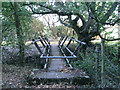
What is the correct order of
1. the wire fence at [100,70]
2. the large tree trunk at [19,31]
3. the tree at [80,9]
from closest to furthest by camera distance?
the wire fence at [100,70] < the tree at [80,9] < the large tree trunk at [19,31]

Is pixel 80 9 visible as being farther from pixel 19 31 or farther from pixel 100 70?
pixel 100 70

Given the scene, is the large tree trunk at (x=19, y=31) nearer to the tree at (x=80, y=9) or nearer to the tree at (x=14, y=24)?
the tree at (x=14, y=24)

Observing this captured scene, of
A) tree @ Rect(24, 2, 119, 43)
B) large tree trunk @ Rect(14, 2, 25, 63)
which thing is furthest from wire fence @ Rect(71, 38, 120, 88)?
large tree trunk @ Rect(14, 2, 25, 63)

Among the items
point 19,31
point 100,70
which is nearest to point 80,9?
point 19,31

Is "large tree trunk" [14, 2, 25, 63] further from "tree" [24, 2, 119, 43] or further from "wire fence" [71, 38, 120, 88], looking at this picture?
"wire fence" [71, 38, 120, 88]

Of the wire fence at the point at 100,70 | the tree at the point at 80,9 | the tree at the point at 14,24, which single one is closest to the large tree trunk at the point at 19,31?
the tree at the point at 14,24

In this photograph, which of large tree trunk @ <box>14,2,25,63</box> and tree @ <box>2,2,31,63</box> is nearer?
tree @ <box>2,2,31,63</box>

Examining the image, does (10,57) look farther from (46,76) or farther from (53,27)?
(53,27)

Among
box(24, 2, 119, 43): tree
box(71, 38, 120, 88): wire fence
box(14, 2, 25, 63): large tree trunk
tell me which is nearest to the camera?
box(71, 38, 120, 88): wire fence

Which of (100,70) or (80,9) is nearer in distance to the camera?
(100,70)

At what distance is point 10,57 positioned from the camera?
464 centimetres

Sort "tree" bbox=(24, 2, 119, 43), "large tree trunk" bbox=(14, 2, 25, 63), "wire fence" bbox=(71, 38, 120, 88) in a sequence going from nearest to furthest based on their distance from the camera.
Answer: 1. "wire fence" bbox=(71, 38, 120, 88)
2. "tree" bbox=(24, 2, 119, 43)
3. "large tree trunk" bbox=(14, 2, 25, 63)

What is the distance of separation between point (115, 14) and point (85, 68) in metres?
1.73

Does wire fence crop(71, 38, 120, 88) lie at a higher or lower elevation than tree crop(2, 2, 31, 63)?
lower
